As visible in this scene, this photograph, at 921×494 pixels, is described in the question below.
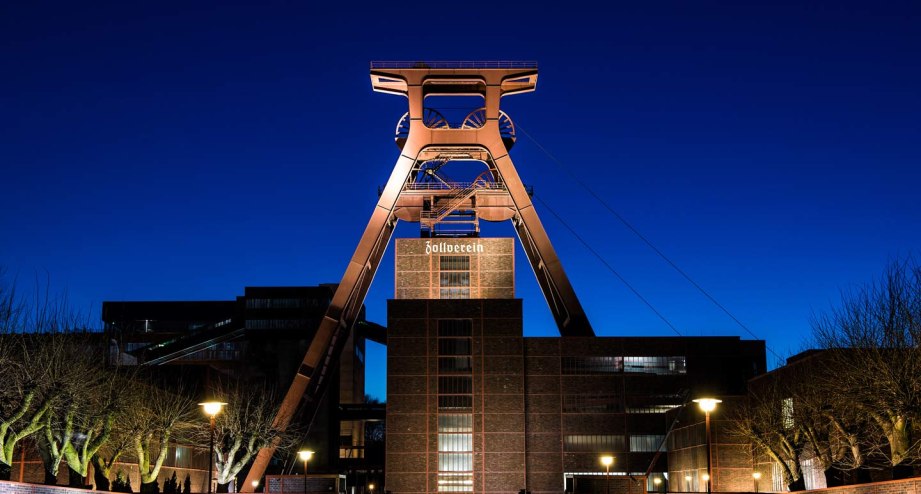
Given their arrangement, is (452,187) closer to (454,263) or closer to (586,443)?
(454,263)

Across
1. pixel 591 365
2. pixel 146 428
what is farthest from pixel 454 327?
pixel 146 428

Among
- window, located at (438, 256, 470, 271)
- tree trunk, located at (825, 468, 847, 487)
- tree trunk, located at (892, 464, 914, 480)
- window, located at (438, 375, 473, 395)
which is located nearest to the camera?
tree trunk, located at (892, 464, 914, 480)

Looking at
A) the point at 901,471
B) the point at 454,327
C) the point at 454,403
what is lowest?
the point at 901,471

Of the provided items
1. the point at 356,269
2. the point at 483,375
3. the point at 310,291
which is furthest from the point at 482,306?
the point at 310,291

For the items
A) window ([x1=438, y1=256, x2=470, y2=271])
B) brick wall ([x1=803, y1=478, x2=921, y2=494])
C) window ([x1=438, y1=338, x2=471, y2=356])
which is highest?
window ([x1=438, y1=256, x2=470, y2=271])

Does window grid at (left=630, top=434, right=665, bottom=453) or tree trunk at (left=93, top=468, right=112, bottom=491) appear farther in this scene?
window grid at (left=630, top=434, right=665, bottom=453)

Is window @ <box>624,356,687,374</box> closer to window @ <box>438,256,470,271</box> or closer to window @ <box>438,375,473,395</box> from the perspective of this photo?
window @ <box>438,375,473,395</box>

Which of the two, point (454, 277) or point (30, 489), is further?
point (454, 277)

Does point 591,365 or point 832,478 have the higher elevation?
point 591,365

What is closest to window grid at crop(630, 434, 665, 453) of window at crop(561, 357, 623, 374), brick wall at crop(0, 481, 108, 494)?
window at crop(561, 357, 623, 374)

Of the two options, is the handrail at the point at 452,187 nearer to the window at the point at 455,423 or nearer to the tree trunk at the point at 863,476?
the window at the point at 455,423

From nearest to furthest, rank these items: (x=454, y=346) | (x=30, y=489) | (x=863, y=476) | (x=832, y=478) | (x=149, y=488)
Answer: (x=30, y=489) → (x=832, y=478) → (x=149, y=488) → (x=863, y=476) → (x=454, y=346)

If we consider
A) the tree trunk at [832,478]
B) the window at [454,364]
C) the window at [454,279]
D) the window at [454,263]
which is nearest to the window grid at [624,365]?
the window at [454,364]

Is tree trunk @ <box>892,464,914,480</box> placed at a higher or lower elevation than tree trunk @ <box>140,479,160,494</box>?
higher
